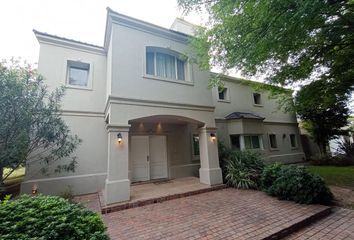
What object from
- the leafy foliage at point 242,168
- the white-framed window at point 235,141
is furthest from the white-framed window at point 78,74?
the white-framed window at point 235,141

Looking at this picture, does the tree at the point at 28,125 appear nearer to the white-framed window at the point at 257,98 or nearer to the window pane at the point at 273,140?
the white-framed window at the point at 257,98

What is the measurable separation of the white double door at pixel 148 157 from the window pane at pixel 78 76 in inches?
156

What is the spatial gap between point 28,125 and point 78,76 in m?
3.72

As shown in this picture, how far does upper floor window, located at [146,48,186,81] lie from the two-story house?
5cm

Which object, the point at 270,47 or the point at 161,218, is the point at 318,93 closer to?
the point at 270,47

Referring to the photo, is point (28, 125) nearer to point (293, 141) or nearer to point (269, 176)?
point (269, 176)

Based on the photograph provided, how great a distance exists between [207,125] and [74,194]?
7031 mm

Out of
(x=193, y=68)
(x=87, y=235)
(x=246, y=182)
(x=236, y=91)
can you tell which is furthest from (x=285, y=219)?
(x=236, y=91)

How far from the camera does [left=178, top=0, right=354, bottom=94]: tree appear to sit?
479 cm

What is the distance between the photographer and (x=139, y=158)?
9414mm

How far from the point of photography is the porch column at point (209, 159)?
8.05 metres

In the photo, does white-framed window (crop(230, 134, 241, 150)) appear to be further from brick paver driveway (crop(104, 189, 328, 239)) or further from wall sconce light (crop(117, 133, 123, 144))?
wall sconce light (crop(117, 133, 123, 144))

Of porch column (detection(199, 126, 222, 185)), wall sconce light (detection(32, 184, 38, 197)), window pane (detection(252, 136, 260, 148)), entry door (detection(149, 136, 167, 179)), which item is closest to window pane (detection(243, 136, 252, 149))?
window pane (detection(252, 136, 260, 148))

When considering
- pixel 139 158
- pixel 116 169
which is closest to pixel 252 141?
pixel 139 158
